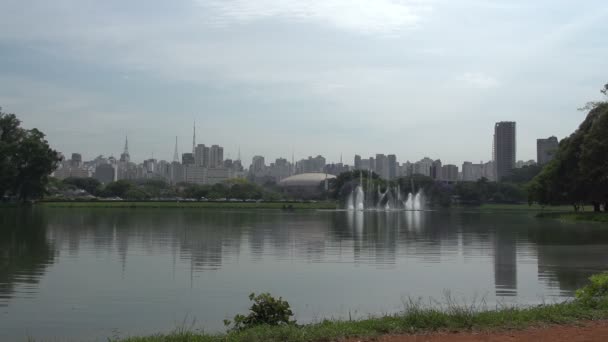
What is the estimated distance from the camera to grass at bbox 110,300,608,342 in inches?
318

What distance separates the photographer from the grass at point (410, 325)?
8070mm

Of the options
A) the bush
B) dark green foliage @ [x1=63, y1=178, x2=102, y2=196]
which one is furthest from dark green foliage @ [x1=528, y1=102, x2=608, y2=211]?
dark green foliage @ [x1=63, y1=178, x2=102, y2=196]

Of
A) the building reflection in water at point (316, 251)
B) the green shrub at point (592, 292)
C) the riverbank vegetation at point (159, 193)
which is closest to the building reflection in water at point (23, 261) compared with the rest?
the building reflection in water at point (316, 251)

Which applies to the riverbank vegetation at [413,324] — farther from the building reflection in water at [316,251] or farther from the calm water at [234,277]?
the building reflection in water at [316,251]

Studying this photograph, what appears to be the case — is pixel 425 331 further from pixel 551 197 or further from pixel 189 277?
pixel 551 197

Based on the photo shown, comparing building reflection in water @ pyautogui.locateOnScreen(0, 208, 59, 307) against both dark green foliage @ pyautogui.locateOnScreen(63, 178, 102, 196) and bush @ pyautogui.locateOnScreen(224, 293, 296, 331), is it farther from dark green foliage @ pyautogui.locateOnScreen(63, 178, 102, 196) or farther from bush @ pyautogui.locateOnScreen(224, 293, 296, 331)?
dark green foliage @ pyautogui.locateOnScreen(63, 178, 102, 196)

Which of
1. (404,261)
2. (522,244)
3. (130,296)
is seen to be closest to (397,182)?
(522,244)

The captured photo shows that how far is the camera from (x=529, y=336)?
8.40m

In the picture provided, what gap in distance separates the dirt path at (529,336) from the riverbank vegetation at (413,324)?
0.79 feet

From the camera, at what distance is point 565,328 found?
29.2ft

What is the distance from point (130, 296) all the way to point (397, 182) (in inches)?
4409

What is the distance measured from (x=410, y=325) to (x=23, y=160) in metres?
84.4

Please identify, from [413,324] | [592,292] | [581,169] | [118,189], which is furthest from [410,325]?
[118,189]

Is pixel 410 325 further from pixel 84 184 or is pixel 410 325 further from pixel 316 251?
pixel 84 184
